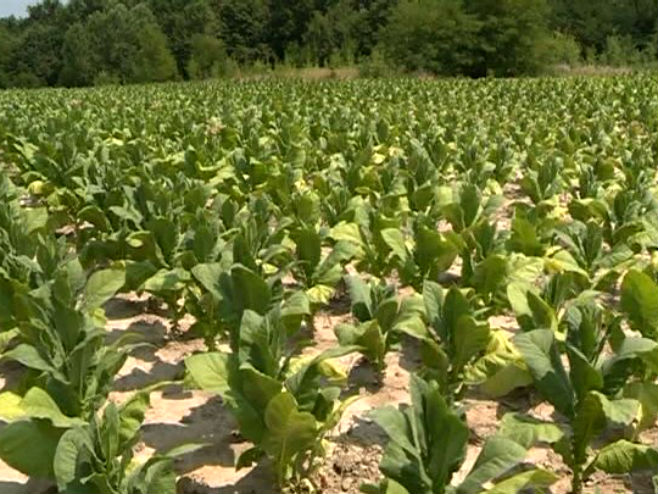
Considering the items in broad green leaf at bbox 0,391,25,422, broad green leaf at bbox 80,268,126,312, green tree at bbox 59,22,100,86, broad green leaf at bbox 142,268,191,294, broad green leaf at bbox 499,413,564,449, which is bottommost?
broad green leaf at bbox 499,413,564,449

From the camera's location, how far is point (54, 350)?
329 cm

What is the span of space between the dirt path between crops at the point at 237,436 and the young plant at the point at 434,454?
1.70 feet

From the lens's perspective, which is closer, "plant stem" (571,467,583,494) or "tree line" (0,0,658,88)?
"plant stem" (571,467,583,494)

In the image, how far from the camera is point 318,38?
233ft

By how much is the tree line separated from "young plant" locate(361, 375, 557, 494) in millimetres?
35200

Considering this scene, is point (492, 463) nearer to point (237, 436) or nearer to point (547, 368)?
point (547, 368)

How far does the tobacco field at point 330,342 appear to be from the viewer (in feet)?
8.74

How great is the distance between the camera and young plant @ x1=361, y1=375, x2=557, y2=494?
93.0 inches

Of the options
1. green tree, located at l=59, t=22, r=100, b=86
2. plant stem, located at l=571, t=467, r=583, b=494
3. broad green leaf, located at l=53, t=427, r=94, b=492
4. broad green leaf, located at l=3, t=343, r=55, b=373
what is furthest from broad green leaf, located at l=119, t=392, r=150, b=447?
green tree, located at l=59, t=22, r=100, b=86

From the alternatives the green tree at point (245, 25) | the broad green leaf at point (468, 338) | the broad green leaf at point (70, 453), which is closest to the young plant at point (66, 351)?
the broad green leaf at point (70, 453)

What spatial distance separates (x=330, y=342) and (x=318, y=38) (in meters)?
69.2

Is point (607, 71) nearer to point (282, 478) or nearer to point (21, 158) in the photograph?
point (21, 158)

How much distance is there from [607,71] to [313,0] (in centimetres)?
4979

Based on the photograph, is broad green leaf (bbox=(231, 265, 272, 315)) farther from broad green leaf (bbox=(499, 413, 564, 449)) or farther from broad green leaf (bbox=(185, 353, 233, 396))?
broad green leaf (bbox=(499, 413, 564, 449))
